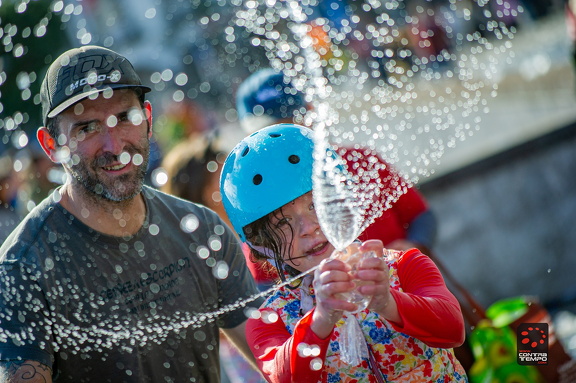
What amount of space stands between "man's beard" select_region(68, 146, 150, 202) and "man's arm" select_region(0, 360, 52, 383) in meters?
0.67

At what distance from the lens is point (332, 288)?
1645 millimetres

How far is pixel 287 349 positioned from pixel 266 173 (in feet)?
1.90

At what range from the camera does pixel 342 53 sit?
20.0ft

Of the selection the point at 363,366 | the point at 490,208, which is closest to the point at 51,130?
the point at 363,366

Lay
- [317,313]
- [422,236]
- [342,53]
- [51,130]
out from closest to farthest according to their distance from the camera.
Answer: [317,313]
[51,130]
[422,236]
[342,53]

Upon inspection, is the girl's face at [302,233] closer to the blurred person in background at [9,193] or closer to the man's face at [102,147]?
the man's face at [102,147]

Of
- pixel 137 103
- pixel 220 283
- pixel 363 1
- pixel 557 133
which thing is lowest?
pixel 557 133

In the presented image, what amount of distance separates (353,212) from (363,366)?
484mm

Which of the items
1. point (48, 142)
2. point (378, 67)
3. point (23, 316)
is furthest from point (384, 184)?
point (378, 67)

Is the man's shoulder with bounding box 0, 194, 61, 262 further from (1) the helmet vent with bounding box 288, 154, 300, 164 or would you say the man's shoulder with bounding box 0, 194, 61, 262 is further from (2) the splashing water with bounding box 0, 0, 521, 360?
(1) the helmet vent with bounding box 288, 154, 300, 164

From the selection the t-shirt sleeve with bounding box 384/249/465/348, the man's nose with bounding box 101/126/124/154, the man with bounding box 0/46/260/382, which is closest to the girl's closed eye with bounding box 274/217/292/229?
the t-shirt sleeve with bounding box 384/249/465/348

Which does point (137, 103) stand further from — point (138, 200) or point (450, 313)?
point (450, 313)

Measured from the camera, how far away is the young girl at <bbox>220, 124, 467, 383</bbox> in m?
1.82

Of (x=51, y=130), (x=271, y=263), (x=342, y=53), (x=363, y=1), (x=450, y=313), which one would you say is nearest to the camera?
(x=450, y=313)
